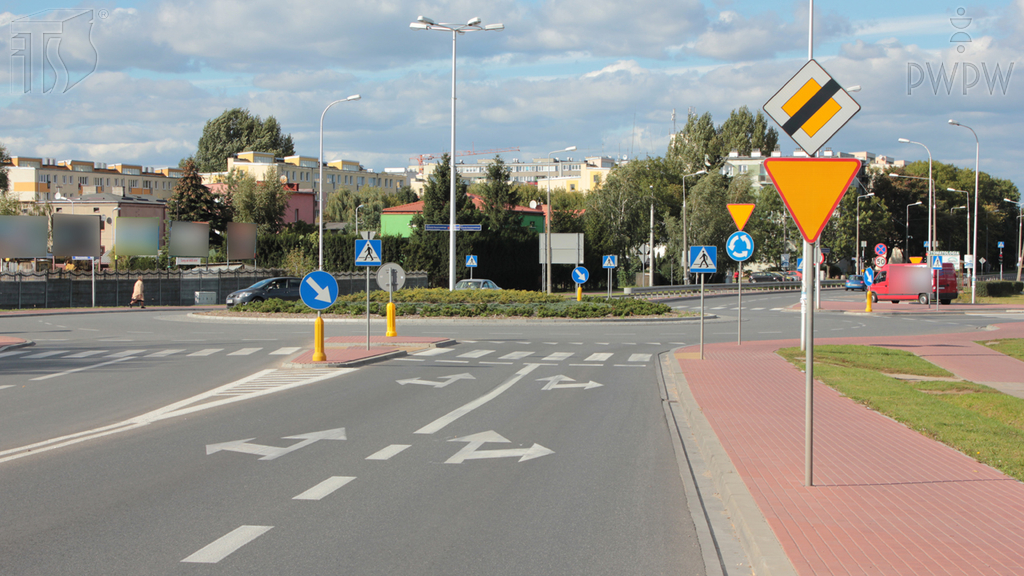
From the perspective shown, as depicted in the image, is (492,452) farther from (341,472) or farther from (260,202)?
(260,202)

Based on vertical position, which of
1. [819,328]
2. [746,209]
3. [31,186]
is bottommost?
[819,328]

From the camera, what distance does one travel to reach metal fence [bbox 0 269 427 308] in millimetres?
43438

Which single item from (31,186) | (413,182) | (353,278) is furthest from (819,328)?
(413,182)

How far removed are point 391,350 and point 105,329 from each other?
14549mm

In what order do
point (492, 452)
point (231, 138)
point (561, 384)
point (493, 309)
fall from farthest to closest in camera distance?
point (231, 138), point (493, 309), point (561, 384), point (492, 452)

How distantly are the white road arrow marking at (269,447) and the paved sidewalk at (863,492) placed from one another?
425 cm

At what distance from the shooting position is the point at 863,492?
6.68 metres

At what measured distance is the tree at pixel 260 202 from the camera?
79188mm

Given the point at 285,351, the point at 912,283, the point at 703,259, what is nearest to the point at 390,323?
the point at 285,351

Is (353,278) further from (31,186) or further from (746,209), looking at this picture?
(31,186)

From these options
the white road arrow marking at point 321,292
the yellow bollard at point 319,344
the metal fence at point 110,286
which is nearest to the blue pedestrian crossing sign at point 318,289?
the white road arrow marking at point 321,292

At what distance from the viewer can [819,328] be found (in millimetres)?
30516

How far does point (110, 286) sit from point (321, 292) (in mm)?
34268

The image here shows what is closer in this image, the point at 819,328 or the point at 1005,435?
the point at 1005,435
